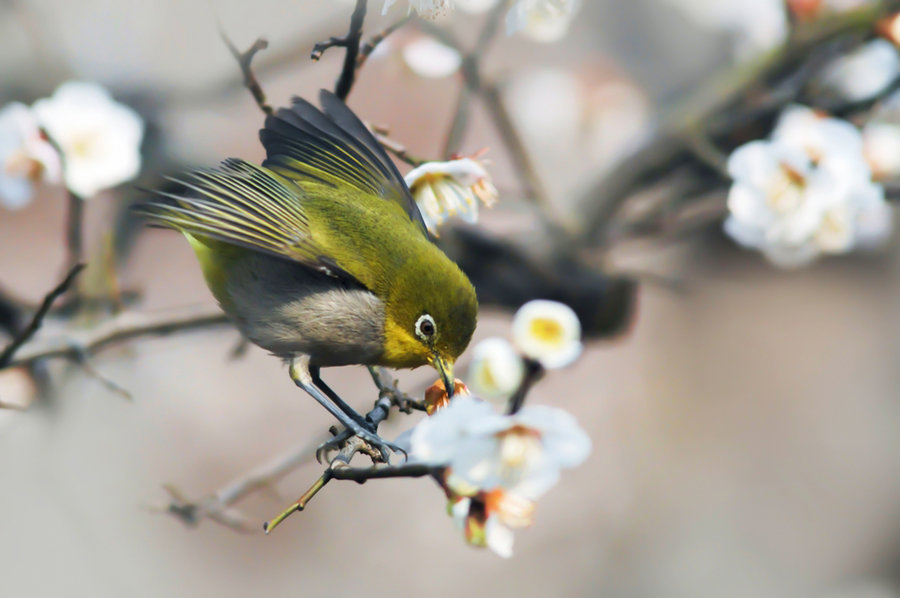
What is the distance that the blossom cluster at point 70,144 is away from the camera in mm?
951

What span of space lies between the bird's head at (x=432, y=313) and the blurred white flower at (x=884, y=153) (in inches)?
30.6

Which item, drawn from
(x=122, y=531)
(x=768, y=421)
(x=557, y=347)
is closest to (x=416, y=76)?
(x=557, y=347)

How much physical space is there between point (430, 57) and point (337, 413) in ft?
1.90

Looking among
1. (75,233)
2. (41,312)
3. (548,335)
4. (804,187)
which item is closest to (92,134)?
(75,233)

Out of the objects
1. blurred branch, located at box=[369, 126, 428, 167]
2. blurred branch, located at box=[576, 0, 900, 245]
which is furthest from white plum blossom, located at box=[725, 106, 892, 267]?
blurred branch, located at box=[369, 126, 428, 167]

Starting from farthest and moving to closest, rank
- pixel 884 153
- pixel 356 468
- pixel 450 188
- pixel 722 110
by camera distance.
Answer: pixel 722 110
pixel 884 153
pixel 450 188
pixel 356 468

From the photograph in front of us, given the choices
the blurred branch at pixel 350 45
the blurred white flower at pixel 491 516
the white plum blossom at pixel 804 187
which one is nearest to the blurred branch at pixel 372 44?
the blurred branch at pixel 350 45

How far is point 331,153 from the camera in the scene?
803mm

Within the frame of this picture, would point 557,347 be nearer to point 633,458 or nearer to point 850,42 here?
point 850,42

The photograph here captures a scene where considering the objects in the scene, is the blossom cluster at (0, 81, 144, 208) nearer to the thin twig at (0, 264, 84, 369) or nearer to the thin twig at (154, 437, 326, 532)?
the thin twig at (0, 264, 84, 369)

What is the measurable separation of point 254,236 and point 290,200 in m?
0.08

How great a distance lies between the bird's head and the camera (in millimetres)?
690

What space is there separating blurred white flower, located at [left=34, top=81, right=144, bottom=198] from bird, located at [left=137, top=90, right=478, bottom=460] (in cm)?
26

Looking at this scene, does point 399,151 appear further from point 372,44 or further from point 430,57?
point 430,57
